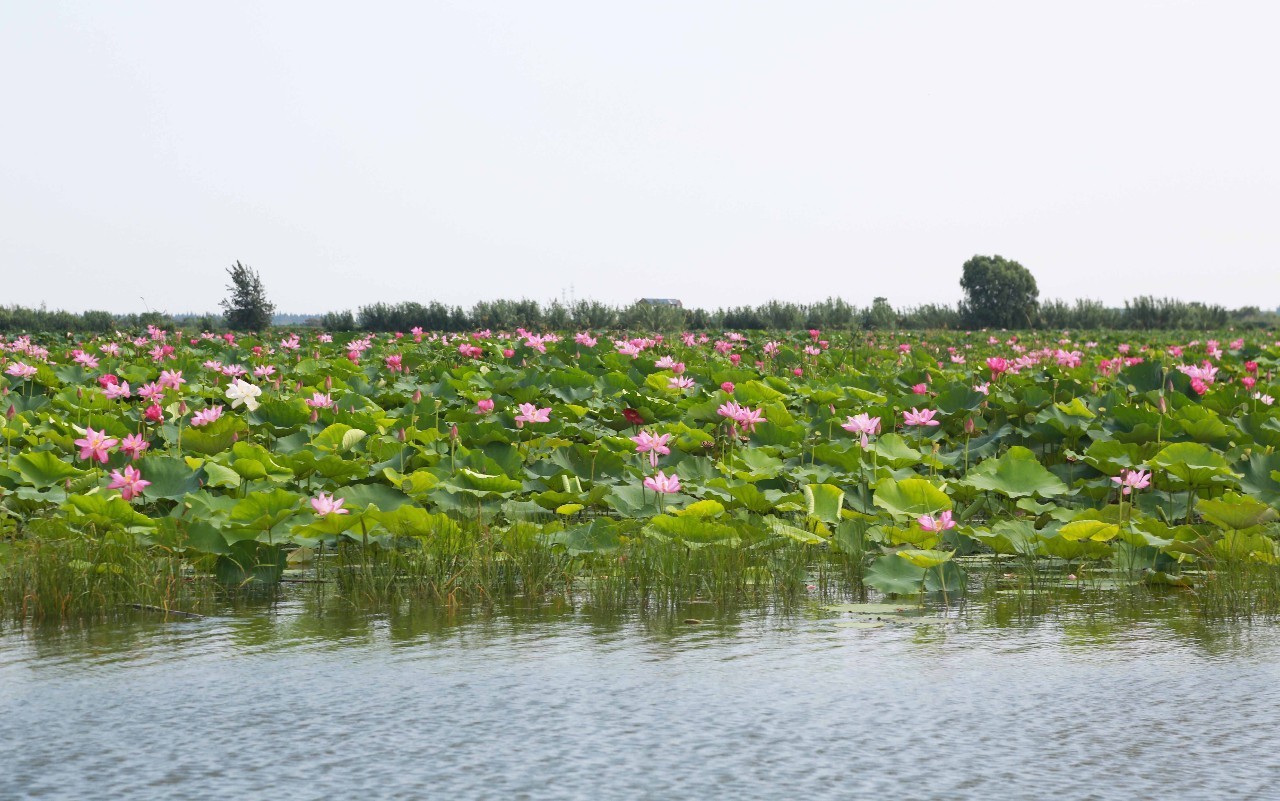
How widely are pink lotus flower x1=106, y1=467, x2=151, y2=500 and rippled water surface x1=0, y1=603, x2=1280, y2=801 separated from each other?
1.20 meters

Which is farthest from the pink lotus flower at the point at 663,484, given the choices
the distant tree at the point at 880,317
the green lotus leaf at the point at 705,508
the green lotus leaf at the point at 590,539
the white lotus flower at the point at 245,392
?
the distant tree at the point at 880,317

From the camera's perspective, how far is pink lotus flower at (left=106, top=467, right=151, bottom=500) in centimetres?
599

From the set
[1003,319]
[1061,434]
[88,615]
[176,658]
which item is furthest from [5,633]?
[1003,319]

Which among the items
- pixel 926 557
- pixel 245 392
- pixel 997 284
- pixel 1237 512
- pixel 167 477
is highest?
pixel 997 284

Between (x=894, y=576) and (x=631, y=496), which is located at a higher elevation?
(x=631, y=496)

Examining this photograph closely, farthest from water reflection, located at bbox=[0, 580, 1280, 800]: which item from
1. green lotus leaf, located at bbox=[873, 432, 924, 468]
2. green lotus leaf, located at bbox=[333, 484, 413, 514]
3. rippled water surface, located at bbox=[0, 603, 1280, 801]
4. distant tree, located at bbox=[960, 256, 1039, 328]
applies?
distant tree, located at bbox=[960, 256, 1039, 328]

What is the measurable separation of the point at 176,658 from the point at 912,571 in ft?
9.86

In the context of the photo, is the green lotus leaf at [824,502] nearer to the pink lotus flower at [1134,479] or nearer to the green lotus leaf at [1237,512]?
the pink lotus flower at [1134,479]

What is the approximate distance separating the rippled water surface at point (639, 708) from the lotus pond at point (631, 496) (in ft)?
1.66

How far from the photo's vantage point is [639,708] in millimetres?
3707

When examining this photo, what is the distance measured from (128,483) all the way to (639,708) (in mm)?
3428

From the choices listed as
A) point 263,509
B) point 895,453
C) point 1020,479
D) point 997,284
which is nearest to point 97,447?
point 263,509

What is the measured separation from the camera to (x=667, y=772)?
124 inches

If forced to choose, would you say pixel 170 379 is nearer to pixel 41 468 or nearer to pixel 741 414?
pixel 41 468
